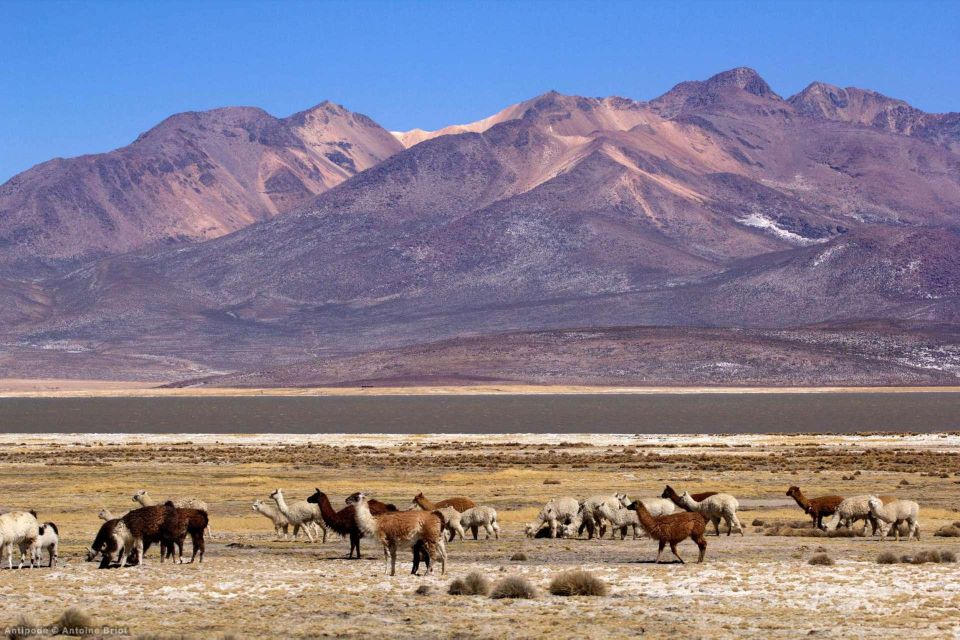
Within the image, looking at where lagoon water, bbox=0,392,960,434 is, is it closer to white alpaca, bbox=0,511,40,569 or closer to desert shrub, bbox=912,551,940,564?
desert shrub, bbox=912,551,940,564

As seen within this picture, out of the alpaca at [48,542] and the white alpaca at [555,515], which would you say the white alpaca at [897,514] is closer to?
the white alpaca at [555,515]

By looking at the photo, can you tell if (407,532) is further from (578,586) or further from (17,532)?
(17,532)

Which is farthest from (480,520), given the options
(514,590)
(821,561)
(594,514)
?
(514,590)

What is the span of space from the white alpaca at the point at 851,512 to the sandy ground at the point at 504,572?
2.52 ft

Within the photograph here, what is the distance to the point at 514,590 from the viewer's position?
63.5ft

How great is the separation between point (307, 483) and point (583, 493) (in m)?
9.50

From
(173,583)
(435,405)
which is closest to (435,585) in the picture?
(173,583)

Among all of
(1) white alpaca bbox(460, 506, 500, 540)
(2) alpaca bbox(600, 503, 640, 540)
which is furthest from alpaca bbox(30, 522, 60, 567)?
(2) alpaca bbox(600, 503, 640, 540)

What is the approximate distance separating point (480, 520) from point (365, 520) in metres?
5.83

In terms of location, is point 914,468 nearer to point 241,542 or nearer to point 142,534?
point 241,542

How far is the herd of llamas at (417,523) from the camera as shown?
71.5 ft

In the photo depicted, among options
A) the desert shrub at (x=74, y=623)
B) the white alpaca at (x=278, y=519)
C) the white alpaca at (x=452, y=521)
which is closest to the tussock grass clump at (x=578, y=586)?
the desert shrub at (x=74, y=623)

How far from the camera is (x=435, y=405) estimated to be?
478 ft

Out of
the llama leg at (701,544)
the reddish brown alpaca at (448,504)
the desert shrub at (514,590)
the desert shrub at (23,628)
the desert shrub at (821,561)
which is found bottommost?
the desert shrub at (23,628)
